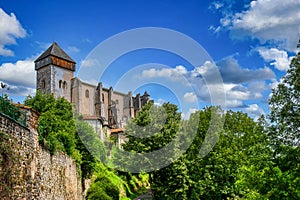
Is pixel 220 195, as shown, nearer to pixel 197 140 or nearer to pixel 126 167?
pixel 197 140

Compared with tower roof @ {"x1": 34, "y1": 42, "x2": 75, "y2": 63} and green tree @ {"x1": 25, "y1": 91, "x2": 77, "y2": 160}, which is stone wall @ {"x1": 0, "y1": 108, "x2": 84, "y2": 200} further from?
tower roof @ {"x1": 34, "y1": 42, "x2": 75, "y2": 63}

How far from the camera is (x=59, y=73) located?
70188mm

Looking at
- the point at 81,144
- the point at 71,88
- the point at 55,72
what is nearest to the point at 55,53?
the point at 55,72

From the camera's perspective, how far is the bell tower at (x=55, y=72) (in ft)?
225

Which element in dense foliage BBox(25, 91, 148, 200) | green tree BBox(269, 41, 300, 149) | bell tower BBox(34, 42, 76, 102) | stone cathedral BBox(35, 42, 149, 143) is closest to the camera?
green tree BBox(269, 41, 300, 149)

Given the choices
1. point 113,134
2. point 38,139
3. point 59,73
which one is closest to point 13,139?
point 38,139

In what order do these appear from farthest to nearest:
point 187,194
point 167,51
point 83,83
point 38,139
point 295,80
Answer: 1. point 83,83
2. point 167,51
3. point 187,194
4. point 295,80
5. point 38,139

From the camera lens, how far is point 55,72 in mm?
69250

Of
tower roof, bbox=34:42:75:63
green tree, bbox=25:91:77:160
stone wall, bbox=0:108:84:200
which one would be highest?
tower roof, bbox=34:42:75:63

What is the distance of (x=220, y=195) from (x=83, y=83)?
174 ft

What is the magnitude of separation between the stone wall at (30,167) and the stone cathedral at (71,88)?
40.0 meters

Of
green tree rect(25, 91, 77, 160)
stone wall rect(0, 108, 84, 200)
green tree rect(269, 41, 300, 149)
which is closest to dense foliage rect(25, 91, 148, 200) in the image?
green tree rect(25, 91, 77, 160)

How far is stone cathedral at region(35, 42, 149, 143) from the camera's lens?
226ft

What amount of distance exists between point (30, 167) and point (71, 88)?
60841mm
